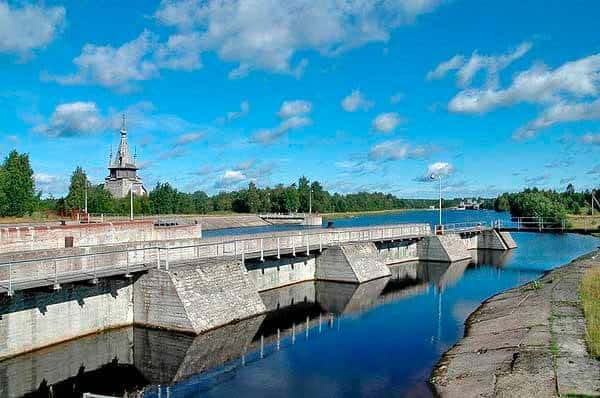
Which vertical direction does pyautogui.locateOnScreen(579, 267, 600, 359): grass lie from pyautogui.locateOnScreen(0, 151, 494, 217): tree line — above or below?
below

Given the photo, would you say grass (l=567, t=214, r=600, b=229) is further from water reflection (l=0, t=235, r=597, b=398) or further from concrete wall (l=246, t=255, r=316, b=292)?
water reflection (l=0, t=235, r=597, b=398)

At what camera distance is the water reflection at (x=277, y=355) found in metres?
16.3

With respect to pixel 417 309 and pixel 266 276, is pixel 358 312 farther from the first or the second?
pixel 266 276

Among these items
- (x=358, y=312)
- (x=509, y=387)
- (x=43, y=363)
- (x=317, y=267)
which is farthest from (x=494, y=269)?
(x=43, y=363)

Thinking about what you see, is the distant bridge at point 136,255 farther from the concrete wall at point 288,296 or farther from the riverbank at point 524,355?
the riverbank at point 524,355

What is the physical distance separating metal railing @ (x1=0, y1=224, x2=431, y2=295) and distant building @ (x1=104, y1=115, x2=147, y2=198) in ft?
213

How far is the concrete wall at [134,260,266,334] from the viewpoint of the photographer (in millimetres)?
21562

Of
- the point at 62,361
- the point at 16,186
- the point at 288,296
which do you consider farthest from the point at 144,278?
the point at 16,186

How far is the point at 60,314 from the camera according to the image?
782 inches

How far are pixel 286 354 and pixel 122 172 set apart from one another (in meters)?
82.3

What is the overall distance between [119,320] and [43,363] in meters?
4.47

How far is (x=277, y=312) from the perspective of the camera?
2684 centimetres

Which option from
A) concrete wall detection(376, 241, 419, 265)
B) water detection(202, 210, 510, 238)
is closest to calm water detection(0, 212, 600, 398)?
concrete wall detection(376, 241, 419, 265)

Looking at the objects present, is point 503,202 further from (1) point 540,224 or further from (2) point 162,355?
(2) point 162,355
